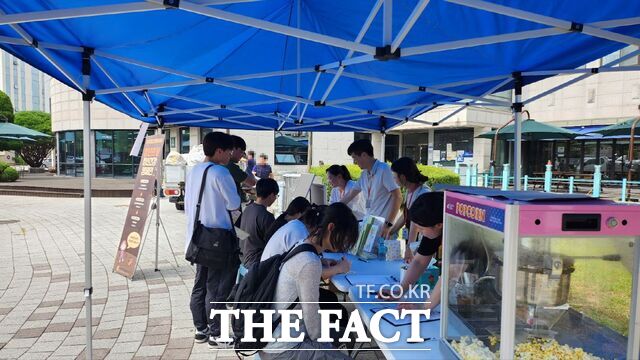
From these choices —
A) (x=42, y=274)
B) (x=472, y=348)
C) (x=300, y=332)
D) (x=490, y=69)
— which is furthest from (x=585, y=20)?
(x=42, y=274)

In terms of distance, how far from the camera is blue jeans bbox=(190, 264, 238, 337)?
3.72m

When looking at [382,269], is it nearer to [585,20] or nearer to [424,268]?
[424,268]

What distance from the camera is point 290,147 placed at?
66.2ft

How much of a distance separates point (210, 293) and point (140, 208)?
2.53m

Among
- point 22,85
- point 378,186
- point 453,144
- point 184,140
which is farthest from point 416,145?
point 22,85

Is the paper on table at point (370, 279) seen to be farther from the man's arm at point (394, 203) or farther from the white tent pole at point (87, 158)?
the white tent pole at point (87, 158)

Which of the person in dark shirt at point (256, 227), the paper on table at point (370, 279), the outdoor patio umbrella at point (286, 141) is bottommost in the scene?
the paper on table at point (370, 279)

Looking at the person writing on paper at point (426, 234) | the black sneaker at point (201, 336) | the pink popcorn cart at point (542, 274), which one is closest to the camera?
the pink popcorn cart at point (542, 274)

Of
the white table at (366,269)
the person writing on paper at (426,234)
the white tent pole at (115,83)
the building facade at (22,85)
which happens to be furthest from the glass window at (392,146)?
the building facade at (22,85)

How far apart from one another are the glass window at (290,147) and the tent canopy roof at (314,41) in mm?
14729

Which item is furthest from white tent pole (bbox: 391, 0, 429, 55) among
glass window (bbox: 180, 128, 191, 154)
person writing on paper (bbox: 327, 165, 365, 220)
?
glass window (bbox: 180, 128, 191, 154)

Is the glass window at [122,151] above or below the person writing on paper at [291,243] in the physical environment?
above

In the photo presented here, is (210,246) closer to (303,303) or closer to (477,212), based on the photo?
(303,303)

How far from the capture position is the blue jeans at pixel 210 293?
3721 millimetres
